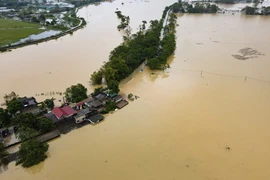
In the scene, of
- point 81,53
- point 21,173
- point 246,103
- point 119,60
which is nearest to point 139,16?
point 81,53

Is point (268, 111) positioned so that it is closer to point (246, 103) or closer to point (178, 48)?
point (246, 103)

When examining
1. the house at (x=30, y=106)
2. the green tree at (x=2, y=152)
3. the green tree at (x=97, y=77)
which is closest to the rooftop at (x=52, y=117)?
the house at (x=30, y=106)

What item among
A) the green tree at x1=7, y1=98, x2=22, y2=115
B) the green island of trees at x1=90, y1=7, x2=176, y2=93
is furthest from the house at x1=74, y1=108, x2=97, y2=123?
the green tree at x1=7, y1=98, x2=22, y2=115

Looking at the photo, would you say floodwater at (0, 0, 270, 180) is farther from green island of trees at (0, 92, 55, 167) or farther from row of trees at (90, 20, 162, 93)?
row of trees at (90, 20, 162, 93)

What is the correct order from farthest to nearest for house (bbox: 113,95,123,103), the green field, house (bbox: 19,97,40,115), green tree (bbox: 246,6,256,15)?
green tree (bbox: 246,6,256,15) < the green field < house (bbox: 113,95,123,103) < house (bbox: 19,97,40,115)

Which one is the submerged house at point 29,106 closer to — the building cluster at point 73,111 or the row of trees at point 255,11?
the building cluster at point 73,111
